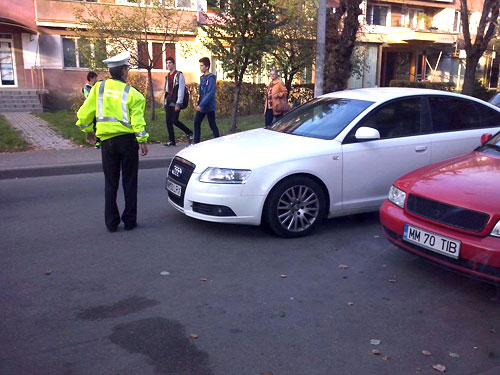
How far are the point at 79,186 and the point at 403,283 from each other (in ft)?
18.9

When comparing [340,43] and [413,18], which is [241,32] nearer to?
[340,43]

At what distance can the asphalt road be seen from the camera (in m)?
3.48

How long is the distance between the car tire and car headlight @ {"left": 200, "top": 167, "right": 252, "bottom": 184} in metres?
0.36

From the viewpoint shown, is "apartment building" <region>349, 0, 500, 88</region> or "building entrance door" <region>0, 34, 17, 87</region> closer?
"building entrance door" <region>0, 34, 17, 87</region>

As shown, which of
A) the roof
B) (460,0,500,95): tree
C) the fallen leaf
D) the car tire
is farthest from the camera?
(460,0,500,95): tree

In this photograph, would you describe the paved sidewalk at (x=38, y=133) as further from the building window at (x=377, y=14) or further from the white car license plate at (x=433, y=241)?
the building window at (x=377, y=14)

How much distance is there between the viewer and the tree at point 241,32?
41.6 ft

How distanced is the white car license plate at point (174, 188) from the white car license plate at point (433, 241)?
255 cm

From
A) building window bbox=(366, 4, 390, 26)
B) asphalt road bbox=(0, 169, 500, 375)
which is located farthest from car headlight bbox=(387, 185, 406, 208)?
building window bbox=(366, 4, 390, 26)

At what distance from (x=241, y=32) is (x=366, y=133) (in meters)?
7.92

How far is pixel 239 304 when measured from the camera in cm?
428

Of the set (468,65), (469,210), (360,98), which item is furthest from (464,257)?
(468,65)

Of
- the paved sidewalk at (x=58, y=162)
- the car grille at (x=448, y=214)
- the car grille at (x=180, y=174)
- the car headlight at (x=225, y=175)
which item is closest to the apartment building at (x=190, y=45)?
the paved sidewalk at (x=58, y=162)

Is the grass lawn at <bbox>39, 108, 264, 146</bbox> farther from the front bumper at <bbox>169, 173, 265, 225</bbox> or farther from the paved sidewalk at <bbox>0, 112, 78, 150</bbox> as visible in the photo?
the front bumper at <bbox>169, 173, 265, 225</bbox>
